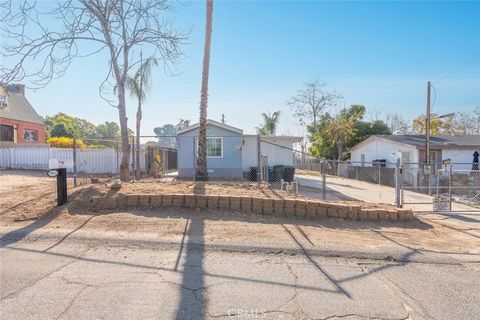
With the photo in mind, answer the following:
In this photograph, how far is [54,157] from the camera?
21.2 m

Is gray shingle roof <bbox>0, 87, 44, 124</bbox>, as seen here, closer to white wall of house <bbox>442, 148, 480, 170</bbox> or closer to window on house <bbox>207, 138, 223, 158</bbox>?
window on house <bbox>207, 138, 223, 158</bbox>

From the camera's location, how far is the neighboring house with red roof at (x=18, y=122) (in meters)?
27.7

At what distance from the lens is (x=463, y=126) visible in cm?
4381

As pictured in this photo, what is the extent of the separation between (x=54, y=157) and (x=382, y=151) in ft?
83.0

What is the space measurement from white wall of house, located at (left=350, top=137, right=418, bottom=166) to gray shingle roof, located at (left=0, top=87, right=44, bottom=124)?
30.2 metres

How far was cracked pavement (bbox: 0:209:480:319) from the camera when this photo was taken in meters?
3.26

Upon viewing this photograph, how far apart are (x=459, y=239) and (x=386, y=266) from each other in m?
3.22

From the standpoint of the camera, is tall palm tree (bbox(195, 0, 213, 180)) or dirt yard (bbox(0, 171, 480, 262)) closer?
dirt yard (bbox(0, 171, 480, 262))

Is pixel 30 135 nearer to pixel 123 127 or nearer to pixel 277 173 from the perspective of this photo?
pixel 123 127

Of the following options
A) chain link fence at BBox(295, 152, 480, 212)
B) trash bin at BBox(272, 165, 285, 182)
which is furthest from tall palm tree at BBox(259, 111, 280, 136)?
trash bin at BBox(272, 165, 285, 182)

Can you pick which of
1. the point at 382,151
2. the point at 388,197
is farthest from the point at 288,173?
the point at 382,151

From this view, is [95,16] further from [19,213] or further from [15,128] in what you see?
[15,128]

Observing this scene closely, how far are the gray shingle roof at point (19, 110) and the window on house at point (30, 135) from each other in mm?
1056

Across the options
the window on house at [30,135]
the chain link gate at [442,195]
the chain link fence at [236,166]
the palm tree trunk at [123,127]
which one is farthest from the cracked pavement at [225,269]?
the window on house at [30,135]
